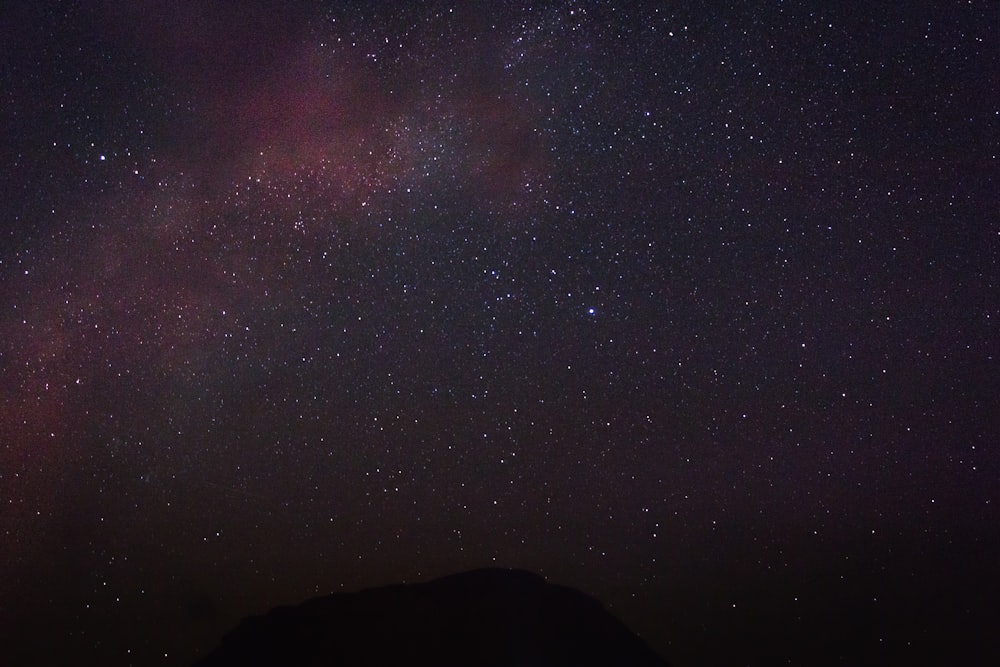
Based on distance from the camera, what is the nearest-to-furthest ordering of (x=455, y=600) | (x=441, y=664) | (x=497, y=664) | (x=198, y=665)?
(x=198, y=665) < (x=441, y=664) < (x=497, y=664) < (x=455, y=600)

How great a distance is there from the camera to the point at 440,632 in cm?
4022

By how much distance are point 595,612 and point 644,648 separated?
2830 mm

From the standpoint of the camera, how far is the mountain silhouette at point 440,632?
3556cm

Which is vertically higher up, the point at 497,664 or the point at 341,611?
the point at 341,611

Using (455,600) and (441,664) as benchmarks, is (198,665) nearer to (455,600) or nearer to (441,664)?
(441,664)

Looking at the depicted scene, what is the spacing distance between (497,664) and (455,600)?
4.54 metres

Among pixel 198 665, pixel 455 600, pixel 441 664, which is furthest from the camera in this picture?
pixel 455 600

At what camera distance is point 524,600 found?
43.7m

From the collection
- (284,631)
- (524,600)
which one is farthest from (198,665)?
(524,600)

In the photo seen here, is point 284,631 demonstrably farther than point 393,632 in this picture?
No

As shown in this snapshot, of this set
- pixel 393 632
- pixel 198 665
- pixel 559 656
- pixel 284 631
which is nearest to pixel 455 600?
pixel 393 632

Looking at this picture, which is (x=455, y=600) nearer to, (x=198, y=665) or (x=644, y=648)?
(x=644, y=648)

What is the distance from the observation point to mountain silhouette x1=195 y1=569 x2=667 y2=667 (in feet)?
117

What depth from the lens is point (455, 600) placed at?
41.9 meters
